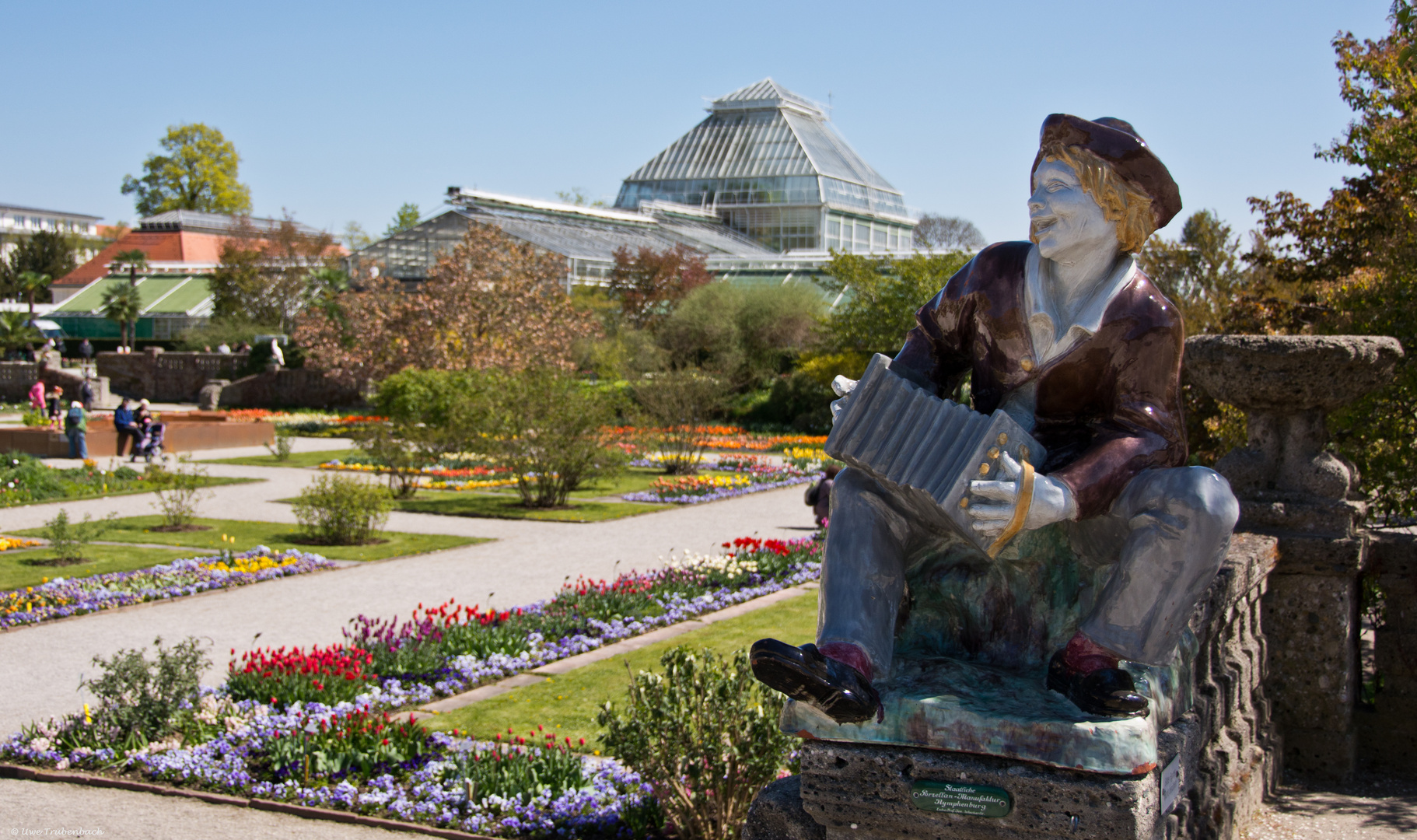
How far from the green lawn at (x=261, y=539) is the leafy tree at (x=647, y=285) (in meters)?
25.6

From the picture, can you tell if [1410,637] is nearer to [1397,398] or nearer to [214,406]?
[1397,398]

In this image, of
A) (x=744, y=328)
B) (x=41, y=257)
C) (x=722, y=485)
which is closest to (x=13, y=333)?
(x=41, y=257)

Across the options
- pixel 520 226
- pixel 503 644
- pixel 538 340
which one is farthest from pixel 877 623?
pixel 520 226

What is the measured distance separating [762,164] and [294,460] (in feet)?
138

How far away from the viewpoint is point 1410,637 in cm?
478

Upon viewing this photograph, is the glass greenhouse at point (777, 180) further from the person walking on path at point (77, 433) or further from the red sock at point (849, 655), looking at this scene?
the red sock at point (849, 655)

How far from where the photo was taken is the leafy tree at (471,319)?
90.8ft

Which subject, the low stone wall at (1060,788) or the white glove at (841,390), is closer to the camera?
the low stone wall at (1060,788)

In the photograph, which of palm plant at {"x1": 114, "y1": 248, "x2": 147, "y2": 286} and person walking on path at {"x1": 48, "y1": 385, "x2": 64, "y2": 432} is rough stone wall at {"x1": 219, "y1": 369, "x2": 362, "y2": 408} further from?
palm plant at {"x1": 114, "y1": 248, "x2": 147, "y2": 286}

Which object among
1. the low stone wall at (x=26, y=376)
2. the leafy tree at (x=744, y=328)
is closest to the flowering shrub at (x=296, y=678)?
the leafy tree at (x=744, y=328)

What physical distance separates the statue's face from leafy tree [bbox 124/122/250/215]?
75736 millimetres

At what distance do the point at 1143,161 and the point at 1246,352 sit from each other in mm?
1886

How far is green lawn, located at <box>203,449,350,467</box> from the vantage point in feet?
71.5

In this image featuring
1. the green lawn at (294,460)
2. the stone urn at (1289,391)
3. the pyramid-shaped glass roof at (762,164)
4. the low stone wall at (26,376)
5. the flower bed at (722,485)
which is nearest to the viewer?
the stone urn at (1289,391)
